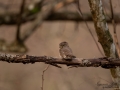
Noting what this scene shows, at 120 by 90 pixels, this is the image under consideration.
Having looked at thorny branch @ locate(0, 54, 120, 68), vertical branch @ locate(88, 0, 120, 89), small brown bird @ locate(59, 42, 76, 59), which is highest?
vertical branch @ locate(88, 0, 120, 89)

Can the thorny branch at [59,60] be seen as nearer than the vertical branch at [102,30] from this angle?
Yes

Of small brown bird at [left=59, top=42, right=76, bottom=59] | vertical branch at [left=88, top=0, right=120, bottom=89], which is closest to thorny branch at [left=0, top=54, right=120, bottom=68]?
small brown bird at [left=59, top=42, right=76, bottom=59]

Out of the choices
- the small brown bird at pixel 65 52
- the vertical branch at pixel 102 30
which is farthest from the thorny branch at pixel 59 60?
the vertical branch at pixel 102 30

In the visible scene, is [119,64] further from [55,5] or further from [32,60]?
[55,5]

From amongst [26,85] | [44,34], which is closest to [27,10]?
[26,85]

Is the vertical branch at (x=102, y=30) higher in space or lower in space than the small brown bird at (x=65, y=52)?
higher

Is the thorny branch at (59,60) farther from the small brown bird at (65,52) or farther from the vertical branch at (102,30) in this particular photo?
the vertical branch at (102,30)

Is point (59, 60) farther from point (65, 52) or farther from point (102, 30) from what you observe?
point (102, 30)

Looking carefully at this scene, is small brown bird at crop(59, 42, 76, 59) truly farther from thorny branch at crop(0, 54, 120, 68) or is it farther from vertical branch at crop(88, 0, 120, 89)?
vertical branch at crop(88, 0, 120, 89)

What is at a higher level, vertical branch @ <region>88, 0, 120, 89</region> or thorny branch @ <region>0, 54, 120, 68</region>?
vertical branch @ <region>88, 0, 120, 89</region>

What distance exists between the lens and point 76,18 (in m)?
4.97

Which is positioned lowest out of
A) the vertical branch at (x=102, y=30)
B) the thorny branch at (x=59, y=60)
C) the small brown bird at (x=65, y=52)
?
the thorny branch at (x=59, y=60)

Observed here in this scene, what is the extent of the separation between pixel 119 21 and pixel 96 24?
227cm

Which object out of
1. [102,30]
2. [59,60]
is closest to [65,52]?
[59,60]
